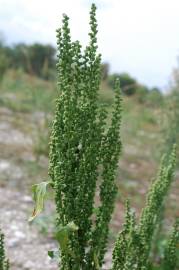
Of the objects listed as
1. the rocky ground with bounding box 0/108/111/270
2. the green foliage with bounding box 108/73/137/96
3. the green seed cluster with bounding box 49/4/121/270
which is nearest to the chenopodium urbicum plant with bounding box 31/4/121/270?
the green seed cluster with bounding box 49/4/121/270

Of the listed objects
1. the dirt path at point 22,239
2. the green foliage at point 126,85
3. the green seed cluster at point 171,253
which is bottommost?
the dirt path at point 22,239

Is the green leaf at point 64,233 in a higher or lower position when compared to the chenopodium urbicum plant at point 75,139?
lower

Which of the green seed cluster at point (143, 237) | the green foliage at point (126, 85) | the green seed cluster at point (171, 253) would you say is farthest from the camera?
the green foliage at point (126, 85)

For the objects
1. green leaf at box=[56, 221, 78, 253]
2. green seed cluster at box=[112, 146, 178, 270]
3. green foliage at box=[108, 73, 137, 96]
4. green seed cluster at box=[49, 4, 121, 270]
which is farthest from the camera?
green foliage at box=[108, 73, 137, 96]

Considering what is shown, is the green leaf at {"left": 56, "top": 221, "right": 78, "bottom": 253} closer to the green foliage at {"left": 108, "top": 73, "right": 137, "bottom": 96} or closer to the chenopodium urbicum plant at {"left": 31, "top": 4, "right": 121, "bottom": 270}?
the chenopodium urbicum plant at {"left": 31, "top": 4, "right": 121, "bottom": 270}

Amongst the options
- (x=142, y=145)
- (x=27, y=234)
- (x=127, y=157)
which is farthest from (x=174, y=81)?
(x=142, y=145)

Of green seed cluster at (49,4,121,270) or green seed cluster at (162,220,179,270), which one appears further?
green seed cluster at (162,220,179,270)

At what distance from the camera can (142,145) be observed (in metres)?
14.0

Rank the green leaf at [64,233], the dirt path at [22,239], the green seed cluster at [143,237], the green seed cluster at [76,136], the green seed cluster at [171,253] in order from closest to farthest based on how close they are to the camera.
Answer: the green leaf at [64,233], the green seed cluster at [76,136], the green seed cluster at [143,237], the green seed cluster at [171,253], the dirt path at [22,239]

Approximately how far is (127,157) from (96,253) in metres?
9.56

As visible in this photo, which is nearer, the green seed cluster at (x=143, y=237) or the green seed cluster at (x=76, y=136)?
the green seed cluster at (x=76, y=136)

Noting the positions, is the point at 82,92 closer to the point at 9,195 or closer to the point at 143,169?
the point at 9,195

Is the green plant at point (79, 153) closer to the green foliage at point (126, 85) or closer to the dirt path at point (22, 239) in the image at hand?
the green foliage at point (126, 85)

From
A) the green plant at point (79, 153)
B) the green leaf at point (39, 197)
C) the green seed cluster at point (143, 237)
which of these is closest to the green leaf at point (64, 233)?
the green plant at point (79, 153)
